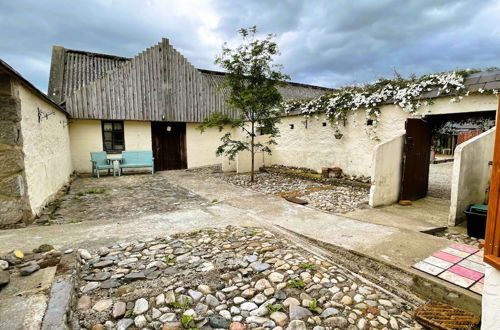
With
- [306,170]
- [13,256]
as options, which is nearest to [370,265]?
[13,256]

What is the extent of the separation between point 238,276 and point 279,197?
3.71 meters

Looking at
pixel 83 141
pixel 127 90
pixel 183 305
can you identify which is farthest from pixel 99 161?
pixel 183 305

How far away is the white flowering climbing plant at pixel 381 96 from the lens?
5.49 meters

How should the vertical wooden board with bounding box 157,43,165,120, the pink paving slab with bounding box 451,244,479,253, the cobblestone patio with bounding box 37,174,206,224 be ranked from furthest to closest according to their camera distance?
the vertical wooden board with bounding box 157,43,165,120, the cobblestone patio with bounding box 37,174,206,224, the pink paving slab with bounding box 451,244,479,253

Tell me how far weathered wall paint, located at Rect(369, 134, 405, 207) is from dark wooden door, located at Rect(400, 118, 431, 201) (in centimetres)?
12

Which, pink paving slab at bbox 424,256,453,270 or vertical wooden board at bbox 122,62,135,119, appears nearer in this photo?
pink paving slab at bbox 424,256,453,270

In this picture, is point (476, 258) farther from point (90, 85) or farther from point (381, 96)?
point (90, 85)

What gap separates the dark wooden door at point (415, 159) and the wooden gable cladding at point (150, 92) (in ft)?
31.0

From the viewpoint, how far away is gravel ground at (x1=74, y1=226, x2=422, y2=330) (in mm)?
1917

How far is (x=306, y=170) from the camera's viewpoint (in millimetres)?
9289

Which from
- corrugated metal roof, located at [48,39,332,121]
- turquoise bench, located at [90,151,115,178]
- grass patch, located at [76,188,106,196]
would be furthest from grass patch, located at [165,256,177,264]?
turquoise bench, located at [90,151,115,178]

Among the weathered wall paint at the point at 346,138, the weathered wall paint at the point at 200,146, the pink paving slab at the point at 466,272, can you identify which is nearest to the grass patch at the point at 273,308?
the pink paving slab at the point at 466,272

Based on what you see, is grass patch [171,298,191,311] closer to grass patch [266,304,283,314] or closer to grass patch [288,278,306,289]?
grass patch [266,304,283,314]

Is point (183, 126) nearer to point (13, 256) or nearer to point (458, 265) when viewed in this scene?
point (13, 256)
